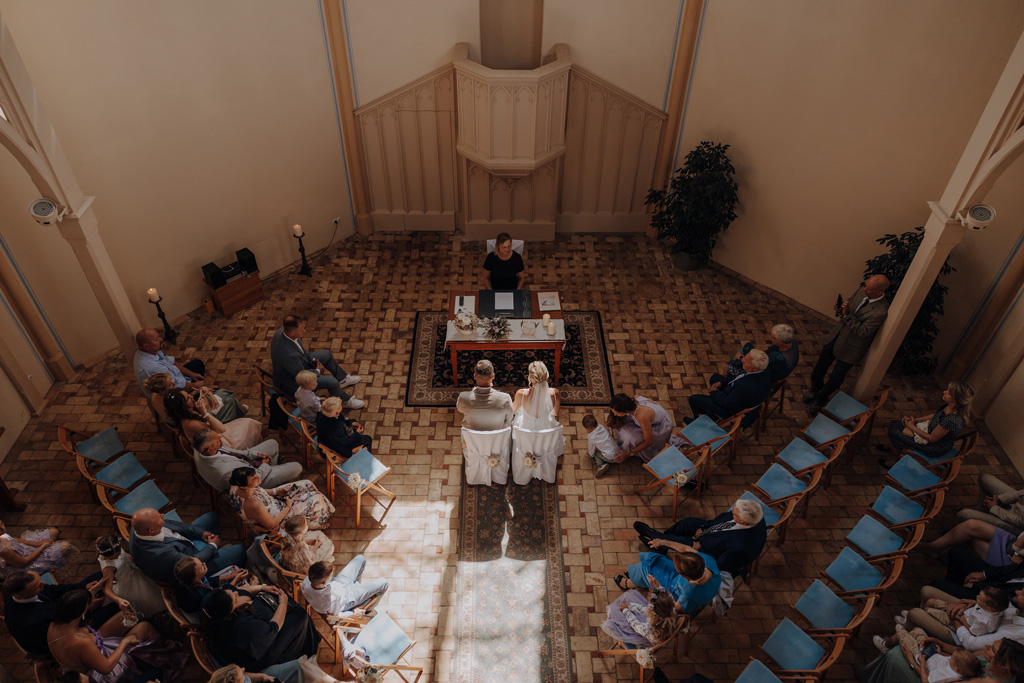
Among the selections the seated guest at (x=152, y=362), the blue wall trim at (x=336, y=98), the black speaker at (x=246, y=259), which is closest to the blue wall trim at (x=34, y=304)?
the seated guest at (x=152, y=362)

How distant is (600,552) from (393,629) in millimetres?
2181

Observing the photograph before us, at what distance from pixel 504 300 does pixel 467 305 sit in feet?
1.57

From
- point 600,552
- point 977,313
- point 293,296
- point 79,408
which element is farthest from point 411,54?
point 977,313

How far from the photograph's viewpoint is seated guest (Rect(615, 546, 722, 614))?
16.1 ft

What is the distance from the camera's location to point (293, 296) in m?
9.44

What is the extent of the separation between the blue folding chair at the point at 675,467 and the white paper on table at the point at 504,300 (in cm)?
270

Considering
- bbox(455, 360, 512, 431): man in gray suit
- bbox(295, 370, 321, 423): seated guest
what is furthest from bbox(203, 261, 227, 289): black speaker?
bbox(455, 360, 512, 431): man in gray suit

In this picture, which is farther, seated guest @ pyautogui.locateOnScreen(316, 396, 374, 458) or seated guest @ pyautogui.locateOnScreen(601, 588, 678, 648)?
seated guest @ pyautogui.locateOnScreen(316, 396, 374, 458)

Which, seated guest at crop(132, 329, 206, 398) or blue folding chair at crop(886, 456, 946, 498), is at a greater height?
seated guest at crop(132, 329, 206, 398)

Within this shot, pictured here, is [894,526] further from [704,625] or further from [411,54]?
[411,54]

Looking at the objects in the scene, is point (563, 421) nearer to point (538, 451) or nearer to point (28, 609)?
point (538, 451)

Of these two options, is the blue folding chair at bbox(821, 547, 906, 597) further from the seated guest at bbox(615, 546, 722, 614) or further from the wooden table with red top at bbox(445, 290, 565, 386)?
the wooden table with red top at bbox(445, 290, 565, 386)

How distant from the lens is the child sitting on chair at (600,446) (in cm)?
681

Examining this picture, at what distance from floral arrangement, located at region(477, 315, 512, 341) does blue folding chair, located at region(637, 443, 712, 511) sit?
2267 mm
